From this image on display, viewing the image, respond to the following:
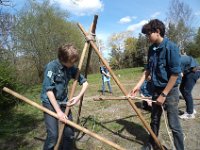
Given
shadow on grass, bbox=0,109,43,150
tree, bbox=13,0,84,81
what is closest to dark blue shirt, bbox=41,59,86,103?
shadow on grass, bbox=0,109,43,150

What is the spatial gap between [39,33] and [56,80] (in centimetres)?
2166

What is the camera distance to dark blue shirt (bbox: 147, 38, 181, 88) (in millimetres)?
3613

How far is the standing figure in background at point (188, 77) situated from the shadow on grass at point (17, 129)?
125 inches

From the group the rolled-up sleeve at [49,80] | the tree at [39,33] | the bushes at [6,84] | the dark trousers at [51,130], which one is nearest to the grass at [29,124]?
the bushes at [6,84]

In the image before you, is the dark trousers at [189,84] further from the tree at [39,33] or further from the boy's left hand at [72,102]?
the tree at [39,33]

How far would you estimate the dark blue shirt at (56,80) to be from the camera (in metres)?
3.60

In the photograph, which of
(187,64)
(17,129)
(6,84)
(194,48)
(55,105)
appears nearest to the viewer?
(55,105)

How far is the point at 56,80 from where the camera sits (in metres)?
3.69

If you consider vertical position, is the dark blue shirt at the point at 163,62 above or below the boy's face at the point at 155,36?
below

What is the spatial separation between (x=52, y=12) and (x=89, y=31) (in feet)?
73.1

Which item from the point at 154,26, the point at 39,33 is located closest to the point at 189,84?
the point at 154,26

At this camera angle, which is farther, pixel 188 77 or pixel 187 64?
pixel 188 77

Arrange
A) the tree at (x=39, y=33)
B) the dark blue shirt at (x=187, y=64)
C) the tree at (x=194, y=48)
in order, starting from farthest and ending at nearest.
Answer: the tree at (x=194, y=48) < the tree at (x=39, y=33) < the dark blue shirt at (x=187, y=64)

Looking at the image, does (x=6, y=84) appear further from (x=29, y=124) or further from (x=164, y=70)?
(x=164, y=70)
